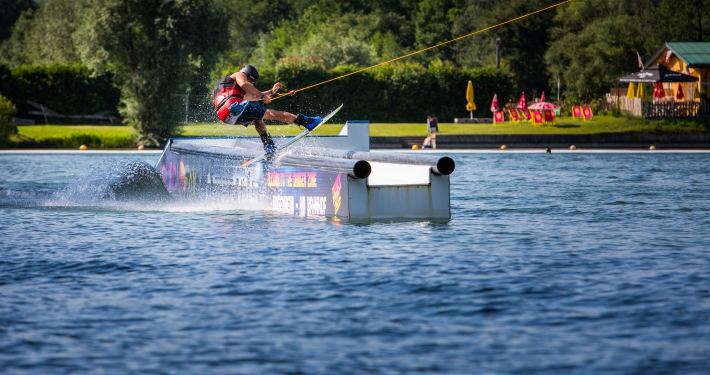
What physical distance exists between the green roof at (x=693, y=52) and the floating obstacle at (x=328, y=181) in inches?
1117

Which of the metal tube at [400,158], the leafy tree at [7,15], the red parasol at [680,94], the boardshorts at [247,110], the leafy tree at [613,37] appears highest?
the leafy tree at [7,15]

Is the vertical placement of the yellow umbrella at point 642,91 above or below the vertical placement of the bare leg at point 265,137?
above

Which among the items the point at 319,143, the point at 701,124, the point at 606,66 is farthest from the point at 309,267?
the point at 606,66

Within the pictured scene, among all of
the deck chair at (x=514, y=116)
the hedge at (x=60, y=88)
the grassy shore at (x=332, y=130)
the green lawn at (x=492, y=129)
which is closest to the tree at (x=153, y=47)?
the grassy shore at (x=332, y=130)

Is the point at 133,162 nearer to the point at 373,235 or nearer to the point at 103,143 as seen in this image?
the point at 373,235

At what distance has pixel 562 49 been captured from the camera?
64.1 m

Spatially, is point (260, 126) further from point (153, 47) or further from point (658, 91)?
point (658, 91)

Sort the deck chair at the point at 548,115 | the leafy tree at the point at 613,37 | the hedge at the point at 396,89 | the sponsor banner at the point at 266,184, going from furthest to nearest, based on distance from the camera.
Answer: the leafy tree at the point at 613,37
the hedge at the point at 396,89
the deck chair at the point at 548,115
the sponsor banner at the point at 266,184

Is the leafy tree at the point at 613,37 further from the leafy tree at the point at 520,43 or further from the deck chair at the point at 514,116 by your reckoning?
the deck chair at the point at 514,116

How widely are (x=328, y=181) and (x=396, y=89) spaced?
35195 millimetres

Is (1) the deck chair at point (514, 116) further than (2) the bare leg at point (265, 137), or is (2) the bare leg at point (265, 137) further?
(1) the deck chair at point (514, 116)

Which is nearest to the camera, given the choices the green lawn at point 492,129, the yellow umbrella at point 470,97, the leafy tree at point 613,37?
the green lawn at point 492,129

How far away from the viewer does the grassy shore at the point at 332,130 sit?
35406mm

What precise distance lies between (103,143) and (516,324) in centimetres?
2997
